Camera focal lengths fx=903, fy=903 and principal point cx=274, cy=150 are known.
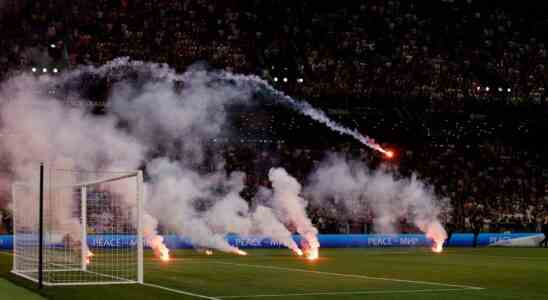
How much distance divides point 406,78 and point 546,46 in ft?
34.0

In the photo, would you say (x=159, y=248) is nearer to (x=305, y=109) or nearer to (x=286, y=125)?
(x=286, y=125)

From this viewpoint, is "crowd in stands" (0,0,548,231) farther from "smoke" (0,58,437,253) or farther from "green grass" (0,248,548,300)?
"green grass" (0,248,548,300)

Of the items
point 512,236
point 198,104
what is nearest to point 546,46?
point 512,236

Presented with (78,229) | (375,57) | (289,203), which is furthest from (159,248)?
(375,57)

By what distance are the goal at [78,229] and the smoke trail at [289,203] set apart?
632 cm

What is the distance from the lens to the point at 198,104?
4316 cm

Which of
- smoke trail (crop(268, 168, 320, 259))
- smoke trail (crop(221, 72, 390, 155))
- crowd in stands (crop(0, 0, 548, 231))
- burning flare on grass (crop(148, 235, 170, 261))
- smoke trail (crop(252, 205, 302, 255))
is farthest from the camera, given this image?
smoke trail (crop(221, 72, 390, 155))

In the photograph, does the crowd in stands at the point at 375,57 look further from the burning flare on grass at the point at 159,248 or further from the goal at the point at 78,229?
the burning flare on grass at the point at 159,248

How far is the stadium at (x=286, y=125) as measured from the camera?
34.4 meters

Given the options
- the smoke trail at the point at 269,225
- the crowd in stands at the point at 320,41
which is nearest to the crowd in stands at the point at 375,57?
the crowd in stands at the point at 320,41

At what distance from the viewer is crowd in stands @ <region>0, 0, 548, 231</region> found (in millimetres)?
43062

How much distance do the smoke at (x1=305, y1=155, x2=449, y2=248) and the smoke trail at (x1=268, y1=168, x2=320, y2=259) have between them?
184 inches

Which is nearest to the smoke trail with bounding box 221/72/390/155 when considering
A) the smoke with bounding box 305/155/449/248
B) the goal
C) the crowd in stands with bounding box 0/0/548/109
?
the crowd in stands with bounding box 0/0/548/109

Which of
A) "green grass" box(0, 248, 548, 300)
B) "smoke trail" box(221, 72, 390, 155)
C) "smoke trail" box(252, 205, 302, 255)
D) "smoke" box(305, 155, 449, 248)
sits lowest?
"green grass" box(0, 248, 548, 300)
